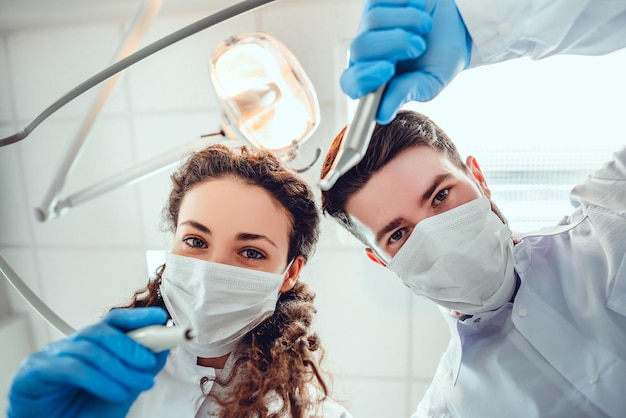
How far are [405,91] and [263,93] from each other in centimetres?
31

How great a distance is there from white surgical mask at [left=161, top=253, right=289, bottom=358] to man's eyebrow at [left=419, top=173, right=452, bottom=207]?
14.9 inches

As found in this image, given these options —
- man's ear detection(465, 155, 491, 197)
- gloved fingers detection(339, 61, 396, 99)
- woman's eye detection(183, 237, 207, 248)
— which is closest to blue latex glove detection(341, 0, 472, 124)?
gloved fingers detection(339, 61, 396, 99)

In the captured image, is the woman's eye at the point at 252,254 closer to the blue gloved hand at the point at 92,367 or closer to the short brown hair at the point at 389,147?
the short brown hair at the point at 389,147

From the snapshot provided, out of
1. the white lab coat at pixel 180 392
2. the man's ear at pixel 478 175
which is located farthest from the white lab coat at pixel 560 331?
the white lab coat at pixel 180 392

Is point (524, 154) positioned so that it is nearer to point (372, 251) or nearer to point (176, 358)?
point (372, 251)

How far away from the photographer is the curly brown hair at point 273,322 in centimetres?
97

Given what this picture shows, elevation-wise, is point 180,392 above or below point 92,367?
below

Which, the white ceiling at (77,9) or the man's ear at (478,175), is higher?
the white ceiling at (77,9)

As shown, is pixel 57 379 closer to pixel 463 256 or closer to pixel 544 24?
pixel 463 256

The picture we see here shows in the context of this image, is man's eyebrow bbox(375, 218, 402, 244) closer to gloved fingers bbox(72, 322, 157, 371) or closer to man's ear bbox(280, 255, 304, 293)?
man's ear bbox(280, 255, 304, 293)

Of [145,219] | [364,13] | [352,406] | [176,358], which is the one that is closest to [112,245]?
[145,219]

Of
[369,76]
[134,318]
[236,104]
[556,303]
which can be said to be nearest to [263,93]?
[236,104]

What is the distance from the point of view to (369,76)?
0.73 m

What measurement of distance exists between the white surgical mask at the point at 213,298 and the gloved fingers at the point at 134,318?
0.20 metres
